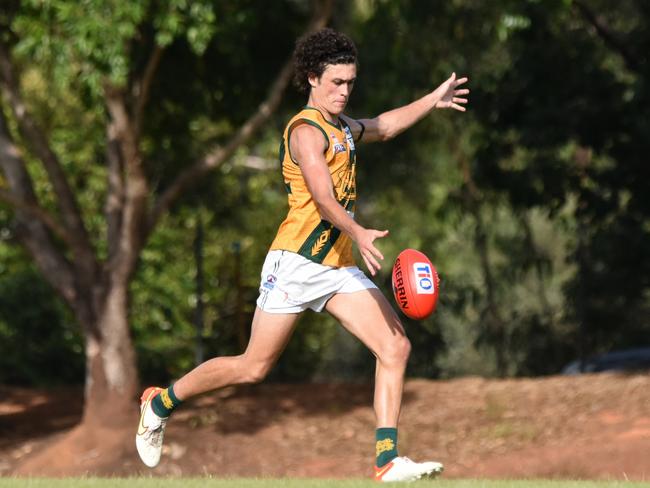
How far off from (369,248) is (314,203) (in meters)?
0.72

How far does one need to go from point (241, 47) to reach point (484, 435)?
16.5ft

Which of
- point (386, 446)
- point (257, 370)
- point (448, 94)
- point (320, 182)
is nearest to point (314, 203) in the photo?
point (320, 182)

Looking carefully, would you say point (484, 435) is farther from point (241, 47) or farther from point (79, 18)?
point (79, 18)

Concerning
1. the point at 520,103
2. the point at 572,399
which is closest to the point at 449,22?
the point at 520,103

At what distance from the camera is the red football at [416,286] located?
681 centimetres

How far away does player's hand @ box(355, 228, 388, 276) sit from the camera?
6.39 meters

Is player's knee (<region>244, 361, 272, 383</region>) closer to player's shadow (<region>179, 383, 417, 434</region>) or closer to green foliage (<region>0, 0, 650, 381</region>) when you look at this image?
green foliage (<region>0, 0, 650, 381</region>)

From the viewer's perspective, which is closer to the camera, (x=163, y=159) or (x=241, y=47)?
(x=241, y=47)

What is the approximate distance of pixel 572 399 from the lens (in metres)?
15.8

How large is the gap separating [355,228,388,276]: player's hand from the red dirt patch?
669cm

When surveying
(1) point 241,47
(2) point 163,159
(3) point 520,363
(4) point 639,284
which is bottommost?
(3) point 520,363

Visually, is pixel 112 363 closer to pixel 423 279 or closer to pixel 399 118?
pixel 399 118

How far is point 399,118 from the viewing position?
786 centimetres

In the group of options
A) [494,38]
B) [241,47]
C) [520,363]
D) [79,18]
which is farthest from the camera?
[520,363]
